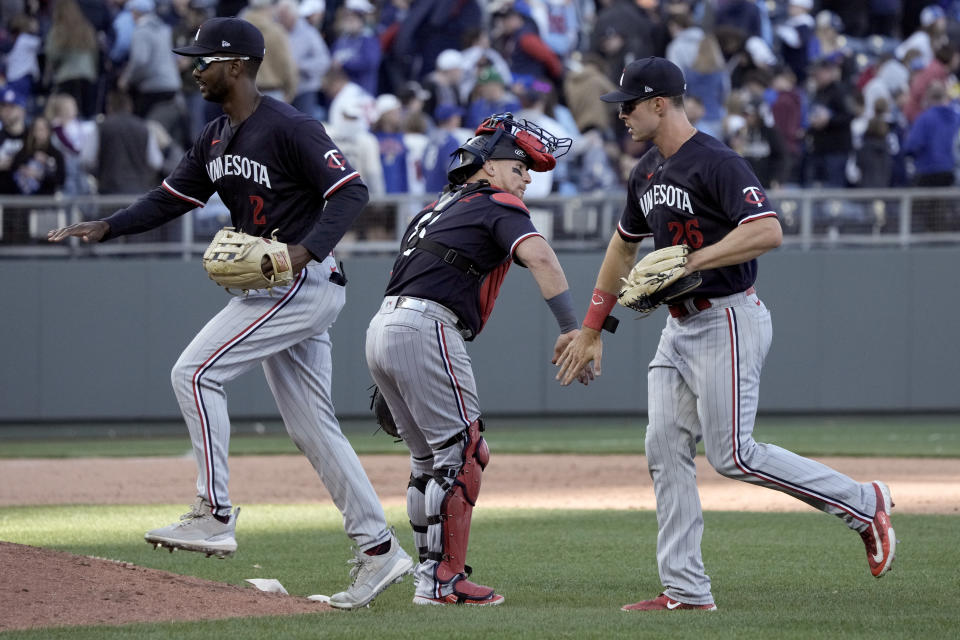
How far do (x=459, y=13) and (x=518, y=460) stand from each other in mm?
7606

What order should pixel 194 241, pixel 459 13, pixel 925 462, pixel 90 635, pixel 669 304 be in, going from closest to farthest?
pixel 90 635 < pixel 669 304 < pixel 925 462 < pixel 194 241 < pixel 459 13

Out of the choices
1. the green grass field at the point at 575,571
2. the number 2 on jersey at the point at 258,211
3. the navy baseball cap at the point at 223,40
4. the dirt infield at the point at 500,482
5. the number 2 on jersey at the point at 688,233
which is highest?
the navy baseball cap at the point at 223,40

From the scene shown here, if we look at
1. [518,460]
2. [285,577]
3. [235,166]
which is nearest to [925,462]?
[518,460]

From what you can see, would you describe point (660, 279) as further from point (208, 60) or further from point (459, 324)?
point (208, 60)

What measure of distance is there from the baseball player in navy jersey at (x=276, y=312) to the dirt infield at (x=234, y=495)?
28 cm

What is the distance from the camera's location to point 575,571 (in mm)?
6867

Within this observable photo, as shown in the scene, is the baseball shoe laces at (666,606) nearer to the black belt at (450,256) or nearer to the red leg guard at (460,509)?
the red leg guard at (460,509)

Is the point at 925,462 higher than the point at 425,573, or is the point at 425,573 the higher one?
the point at 425,573

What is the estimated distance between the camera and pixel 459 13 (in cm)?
1825

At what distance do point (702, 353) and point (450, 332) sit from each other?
1.03 meters

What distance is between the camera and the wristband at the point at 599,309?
19.1 feet

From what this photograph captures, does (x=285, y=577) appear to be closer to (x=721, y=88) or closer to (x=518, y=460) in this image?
(x=518, y=460)

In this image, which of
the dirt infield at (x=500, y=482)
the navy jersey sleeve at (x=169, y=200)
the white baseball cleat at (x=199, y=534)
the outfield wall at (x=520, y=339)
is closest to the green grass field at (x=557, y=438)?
the outfield wall at (x=520, y=339)

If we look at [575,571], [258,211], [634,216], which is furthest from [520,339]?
[258,211]
